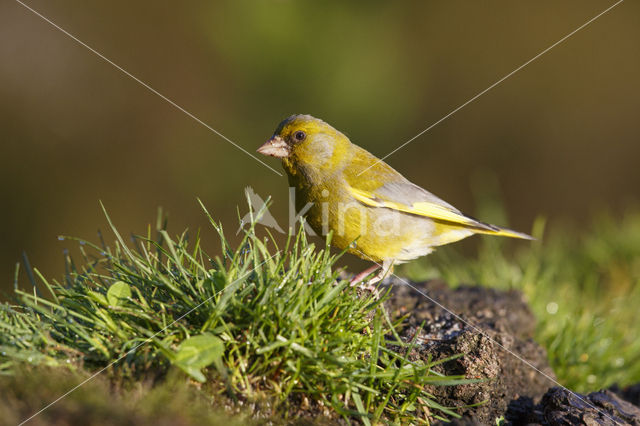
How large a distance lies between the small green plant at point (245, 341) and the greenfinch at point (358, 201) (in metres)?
0.97

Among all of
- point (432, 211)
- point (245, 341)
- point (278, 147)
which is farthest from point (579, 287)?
point (245, 341)

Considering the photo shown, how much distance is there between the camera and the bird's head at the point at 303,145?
329cm

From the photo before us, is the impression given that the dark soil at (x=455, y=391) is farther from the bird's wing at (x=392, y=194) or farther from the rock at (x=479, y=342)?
the bird's wing at (x=392, y=194)

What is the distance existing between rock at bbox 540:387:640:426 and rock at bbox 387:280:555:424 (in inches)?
8.0

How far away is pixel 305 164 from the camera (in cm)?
328

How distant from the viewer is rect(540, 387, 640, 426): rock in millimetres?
2071

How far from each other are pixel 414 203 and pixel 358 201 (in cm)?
39

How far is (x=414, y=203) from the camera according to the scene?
3400mm

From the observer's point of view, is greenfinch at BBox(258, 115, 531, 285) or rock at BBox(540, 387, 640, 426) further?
greenfinch at BBox(258, 115, 531, 285)

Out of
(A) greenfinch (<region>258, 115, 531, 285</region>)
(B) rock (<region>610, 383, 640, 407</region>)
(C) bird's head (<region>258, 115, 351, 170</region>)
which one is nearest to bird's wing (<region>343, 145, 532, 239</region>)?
(A) greenfinch (<region>258, 115, 531, 285</region>)

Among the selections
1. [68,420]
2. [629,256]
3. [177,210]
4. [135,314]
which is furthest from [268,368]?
[177,210]

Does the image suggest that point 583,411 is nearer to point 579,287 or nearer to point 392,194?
point 392,194

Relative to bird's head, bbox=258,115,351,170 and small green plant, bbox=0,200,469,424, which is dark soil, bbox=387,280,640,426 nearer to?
small green plant, bbox=0,200,469,424

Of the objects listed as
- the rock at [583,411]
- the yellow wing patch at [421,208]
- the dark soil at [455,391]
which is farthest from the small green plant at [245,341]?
the yellow wing patch at [421,208]
